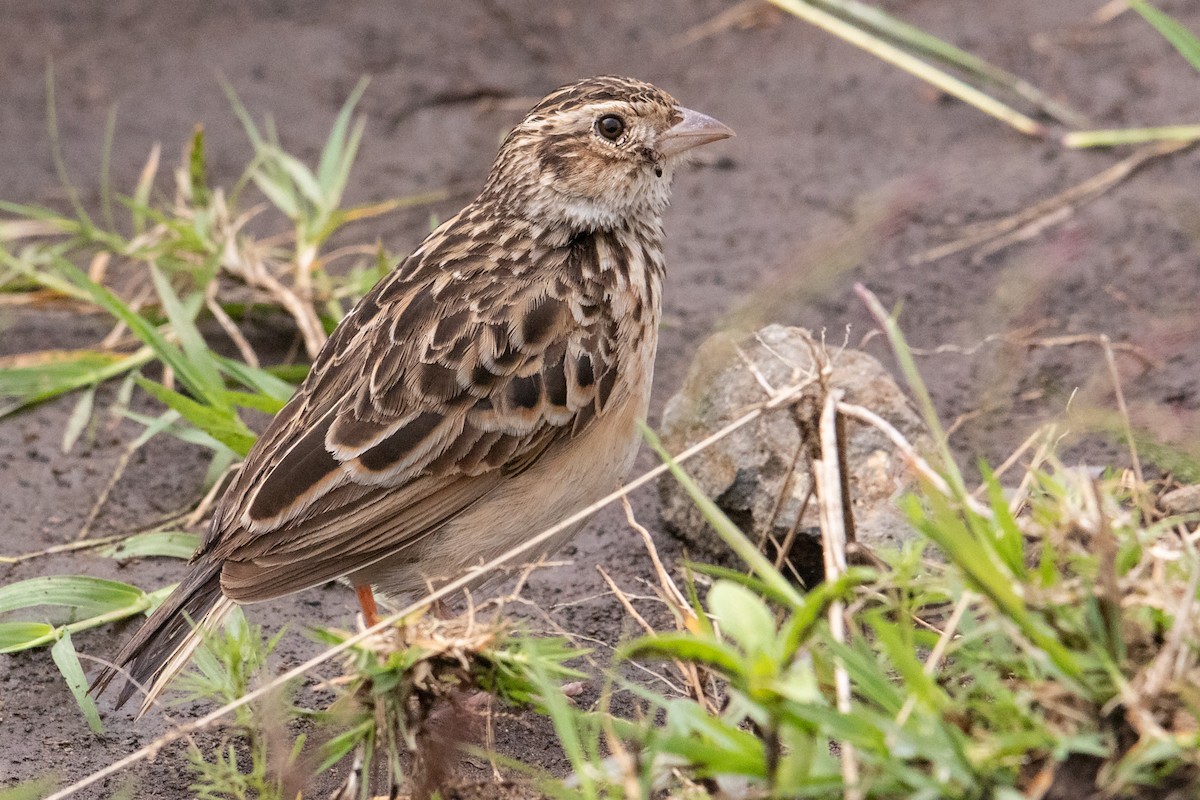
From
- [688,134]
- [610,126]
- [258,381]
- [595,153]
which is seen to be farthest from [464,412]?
[258,381]

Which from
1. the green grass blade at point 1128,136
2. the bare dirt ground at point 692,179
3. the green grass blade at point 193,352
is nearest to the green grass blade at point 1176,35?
the bare dirt ground at point 692,179

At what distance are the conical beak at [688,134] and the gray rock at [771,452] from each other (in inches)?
25.9

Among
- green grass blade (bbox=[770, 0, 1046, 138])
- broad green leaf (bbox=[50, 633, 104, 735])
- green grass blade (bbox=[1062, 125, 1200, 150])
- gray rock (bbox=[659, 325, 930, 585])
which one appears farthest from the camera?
green grass blade (bbox=[770, 0, 1046, 138])

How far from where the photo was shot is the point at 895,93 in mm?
7785

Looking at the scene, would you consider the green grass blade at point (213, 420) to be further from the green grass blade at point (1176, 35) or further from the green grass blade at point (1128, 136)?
the green grass blade at point (1128, 136)

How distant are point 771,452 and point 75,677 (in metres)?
2.22

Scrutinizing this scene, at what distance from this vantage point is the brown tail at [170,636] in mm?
3912

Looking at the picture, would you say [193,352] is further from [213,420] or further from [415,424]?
[415,424]

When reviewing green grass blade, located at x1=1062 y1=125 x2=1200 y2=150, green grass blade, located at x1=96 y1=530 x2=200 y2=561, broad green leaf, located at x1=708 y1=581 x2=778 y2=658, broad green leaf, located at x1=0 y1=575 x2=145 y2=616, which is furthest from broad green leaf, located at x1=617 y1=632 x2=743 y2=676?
green grass blade, located at x1=1062 y1=125 x2=1200 y2=150

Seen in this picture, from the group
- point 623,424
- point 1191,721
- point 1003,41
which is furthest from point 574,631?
point 1003,41

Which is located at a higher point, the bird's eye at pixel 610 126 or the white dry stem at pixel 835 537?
the bird's eye at pixel 610 126

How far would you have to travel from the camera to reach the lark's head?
4.48m

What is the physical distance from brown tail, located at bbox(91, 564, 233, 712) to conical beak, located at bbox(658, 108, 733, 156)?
6.15 ft

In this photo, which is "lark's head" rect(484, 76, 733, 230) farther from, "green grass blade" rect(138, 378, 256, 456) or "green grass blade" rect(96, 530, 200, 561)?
"green grass blade" rect(96, 530, 200, 561)
